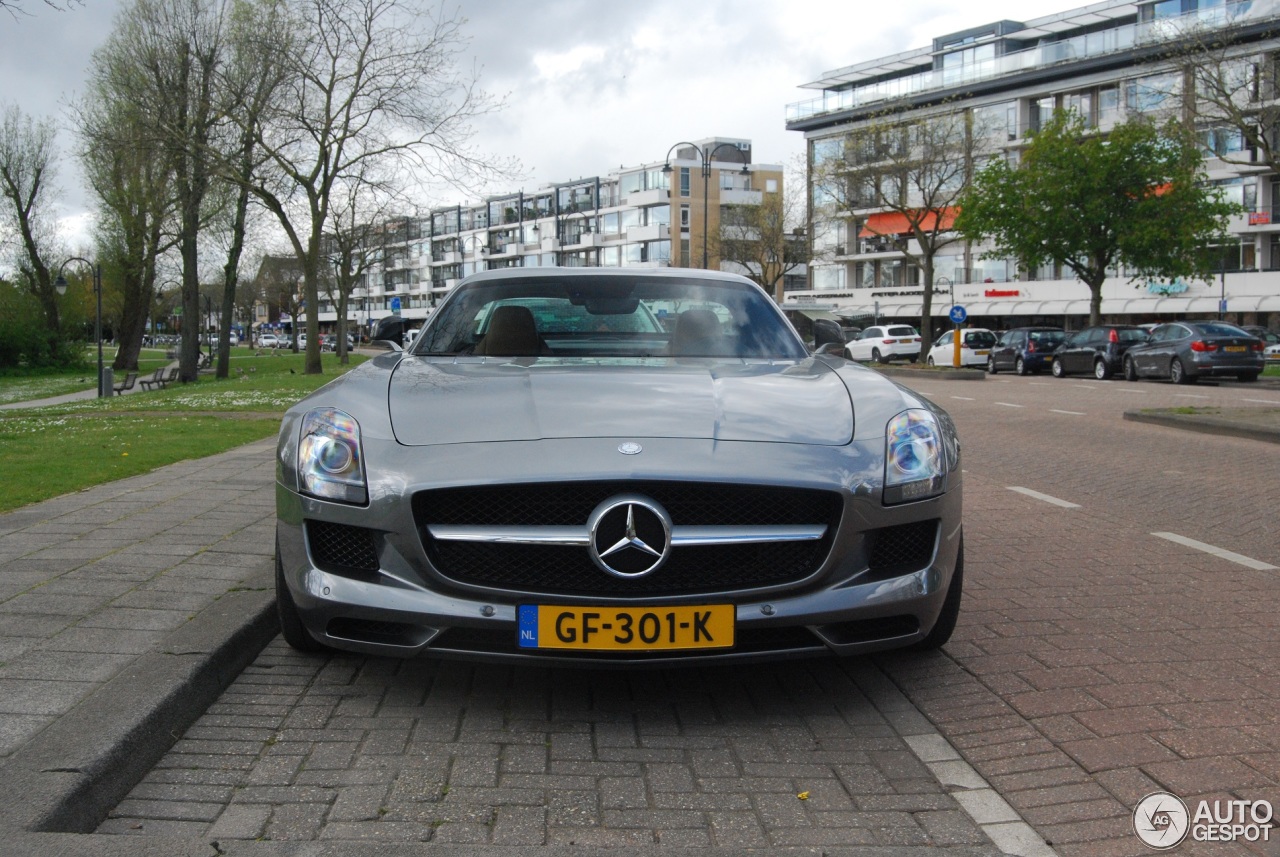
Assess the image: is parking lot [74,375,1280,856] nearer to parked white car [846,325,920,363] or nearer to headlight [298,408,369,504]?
headlight [298,408,369,504]

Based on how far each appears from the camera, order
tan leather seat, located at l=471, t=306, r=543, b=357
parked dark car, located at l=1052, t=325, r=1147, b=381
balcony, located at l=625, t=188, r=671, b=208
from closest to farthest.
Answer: tan leather seat, located at l=471, t=306, r=543, b=357, parked dark car, located at l=1052, t=325, r=1147, b=381, balcony, located at l=625, t=188, r=671, b=208

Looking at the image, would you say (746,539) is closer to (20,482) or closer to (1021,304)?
(20,482)

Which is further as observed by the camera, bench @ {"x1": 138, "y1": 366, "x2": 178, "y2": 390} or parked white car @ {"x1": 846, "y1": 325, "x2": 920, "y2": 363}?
parked white car @ {"x1": 846, "y1": 325, "x2": 920, "y2": 363}

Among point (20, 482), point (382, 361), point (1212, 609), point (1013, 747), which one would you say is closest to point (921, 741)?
point (1013, 747)

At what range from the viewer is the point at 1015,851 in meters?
2.70

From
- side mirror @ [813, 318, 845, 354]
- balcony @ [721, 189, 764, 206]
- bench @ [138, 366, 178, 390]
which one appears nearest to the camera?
side mirror @ [813, 318, 845, 354]

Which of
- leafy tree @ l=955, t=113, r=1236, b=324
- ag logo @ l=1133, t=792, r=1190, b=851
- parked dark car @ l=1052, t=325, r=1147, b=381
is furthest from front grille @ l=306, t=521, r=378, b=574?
leafy tree @ l=955, t=113, r=1236, b=324

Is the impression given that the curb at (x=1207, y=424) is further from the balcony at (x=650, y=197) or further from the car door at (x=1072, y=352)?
the balcony at (x=650, y=197)

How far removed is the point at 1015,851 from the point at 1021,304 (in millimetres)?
66174

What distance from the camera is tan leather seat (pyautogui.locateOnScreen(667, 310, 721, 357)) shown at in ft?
16.3

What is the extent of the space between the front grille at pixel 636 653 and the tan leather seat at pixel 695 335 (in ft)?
5.52

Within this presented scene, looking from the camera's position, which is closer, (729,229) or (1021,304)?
(1021,304)

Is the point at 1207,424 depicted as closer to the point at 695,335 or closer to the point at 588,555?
the point at 695,335

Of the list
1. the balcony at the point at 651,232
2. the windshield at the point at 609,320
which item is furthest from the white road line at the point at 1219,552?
the balcony at the point at 651,232
